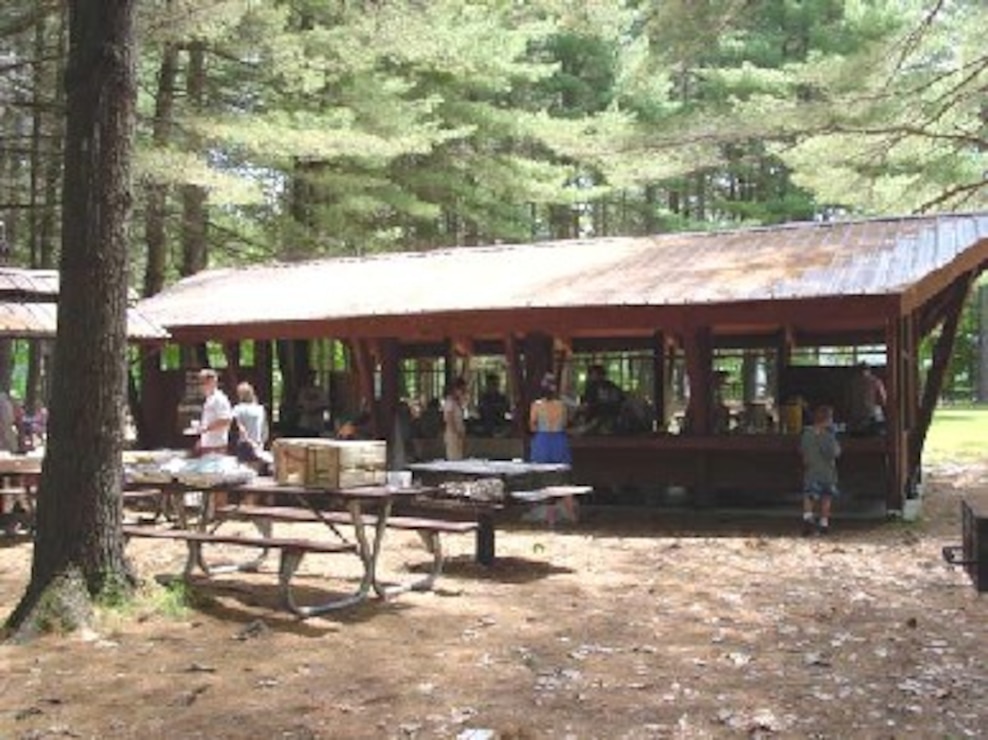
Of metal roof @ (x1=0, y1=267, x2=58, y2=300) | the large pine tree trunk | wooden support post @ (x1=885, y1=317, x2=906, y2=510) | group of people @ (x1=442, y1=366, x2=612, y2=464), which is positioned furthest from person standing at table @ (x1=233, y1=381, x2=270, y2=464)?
wooden support post @ (x1=885, y1=317, x2=906, y2=510)

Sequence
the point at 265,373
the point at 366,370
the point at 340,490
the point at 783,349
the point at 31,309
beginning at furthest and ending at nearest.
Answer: the point at 265,373
the point at 783,349
the point at 366,370
the point at 31,309
the point at 340,490

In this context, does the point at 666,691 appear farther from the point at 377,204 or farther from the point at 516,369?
the point at 377,204

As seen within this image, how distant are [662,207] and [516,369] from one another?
66.3 feet

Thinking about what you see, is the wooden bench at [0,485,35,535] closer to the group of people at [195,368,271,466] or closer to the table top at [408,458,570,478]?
the group of people at [195,368,271,466]

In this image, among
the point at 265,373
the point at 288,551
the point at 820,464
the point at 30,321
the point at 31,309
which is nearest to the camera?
the point at 288,551

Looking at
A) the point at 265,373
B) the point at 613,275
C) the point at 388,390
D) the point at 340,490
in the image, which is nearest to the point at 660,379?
the point at 613,275

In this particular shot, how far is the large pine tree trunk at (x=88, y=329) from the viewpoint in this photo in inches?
Result: 286

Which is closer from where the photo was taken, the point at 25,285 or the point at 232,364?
the point at 25,285

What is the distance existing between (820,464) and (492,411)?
6.30 metres

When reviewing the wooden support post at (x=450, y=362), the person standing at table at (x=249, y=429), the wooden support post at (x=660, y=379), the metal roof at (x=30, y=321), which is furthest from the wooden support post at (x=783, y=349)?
the metal roof at (x=30, y=321)

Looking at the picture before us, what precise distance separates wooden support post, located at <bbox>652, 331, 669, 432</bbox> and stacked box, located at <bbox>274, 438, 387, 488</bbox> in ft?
33.8

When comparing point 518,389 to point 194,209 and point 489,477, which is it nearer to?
point 489,477

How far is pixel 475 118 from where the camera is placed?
2612 cm

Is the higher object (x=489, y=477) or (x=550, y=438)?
(x=550, y=438)
